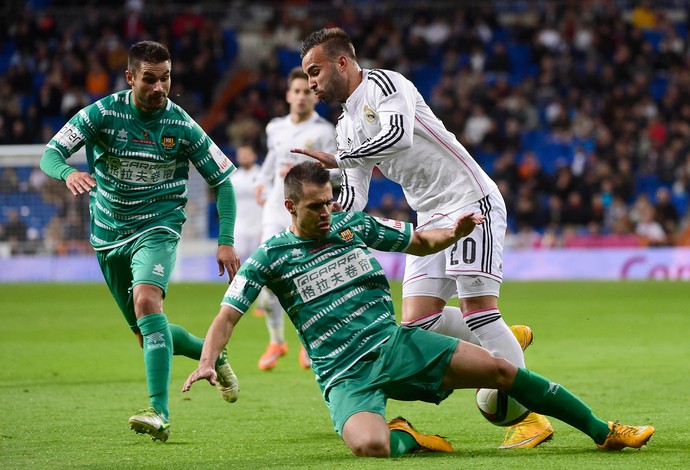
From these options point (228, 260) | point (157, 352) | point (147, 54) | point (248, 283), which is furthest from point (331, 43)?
point (157, 352)

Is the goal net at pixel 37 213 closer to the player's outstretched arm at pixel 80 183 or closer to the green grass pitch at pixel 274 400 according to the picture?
the green grass pitch at pixel 274 400

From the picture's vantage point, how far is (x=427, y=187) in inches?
259

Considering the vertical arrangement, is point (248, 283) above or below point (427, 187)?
below

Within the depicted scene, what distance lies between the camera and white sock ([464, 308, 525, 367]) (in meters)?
6.29

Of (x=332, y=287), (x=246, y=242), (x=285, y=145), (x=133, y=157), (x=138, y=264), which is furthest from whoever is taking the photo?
(x=246, y=242)

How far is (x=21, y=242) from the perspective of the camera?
22.1 m

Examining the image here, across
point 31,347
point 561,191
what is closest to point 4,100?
point 561,191

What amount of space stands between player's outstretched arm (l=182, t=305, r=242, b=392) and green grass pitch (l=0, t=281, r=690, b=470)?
0.48 metres

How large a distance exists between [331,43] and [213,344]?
1.96 meters

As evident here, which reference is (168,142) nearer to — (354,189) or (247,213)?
(354,189)

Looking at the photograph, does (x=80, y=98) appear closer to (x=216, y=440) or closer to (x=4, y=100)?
(x=4, y=100)

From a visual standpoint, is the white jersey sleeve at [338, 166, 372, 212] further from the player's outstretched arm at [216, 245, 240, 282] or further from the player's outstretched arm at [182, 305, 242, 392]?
the player's outstretched arm at [182, 305, 242, 392]

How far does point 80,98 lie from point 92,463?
883 inches

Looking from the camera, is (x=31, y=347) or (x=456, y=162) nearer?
(x=456, y=162)
